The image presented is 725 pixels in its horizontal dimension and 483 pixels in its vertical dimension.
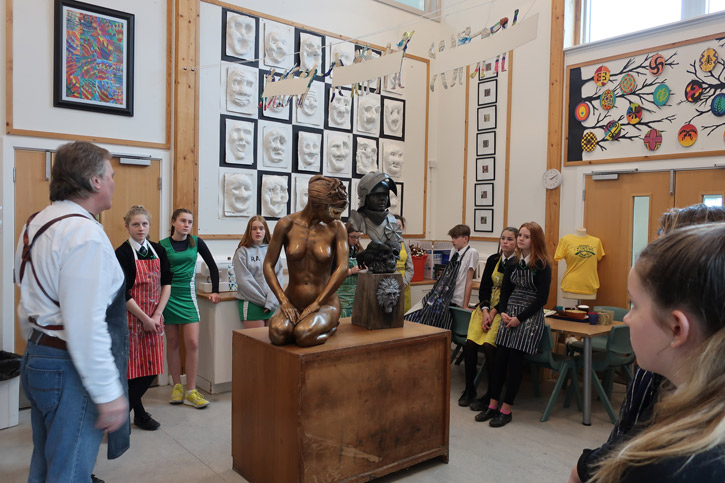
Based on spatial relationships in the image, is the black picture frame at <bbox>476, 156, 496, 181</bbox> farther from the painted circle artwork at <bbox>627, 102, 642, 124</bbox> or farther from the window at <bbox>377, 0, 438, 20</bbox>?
the window at <bbox>377, 0, 438, 20</bbox>

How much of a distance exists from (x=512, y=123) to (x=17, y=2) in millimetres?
5127

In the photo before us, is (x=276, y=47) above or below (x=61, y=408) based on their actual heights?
above

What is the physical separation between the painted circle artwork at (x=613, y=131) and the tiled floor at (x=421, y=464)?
8.96 ft

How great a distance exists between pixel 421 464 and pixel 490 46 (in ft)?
8.92

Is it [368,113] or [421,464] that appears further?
[368,113]

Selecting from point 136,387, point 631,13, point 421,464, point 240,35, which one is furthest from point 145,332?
point 631,13

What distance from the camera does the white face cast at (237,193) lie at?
546cm

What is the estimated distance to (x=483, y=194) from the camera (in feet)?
22.3

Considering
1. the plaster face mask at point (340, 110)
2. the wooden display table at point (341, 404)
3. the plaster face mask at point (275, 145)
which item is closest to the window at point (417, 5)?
the plaster face mask at point (340, 110)

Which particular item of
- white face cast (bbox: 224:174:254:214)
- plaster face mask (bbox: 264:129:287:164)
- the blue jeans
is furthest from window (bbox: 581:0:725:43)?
the blue jeans

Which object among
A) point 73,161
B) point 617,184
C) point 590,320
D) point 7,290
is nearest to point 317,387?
point 73,161

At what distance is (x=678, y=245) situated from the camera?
0.81 meters

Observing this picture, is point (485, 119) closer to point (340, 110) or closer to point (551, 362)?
point (340, 110)

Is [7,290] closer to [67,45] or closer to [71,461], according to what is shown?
[67,45]
